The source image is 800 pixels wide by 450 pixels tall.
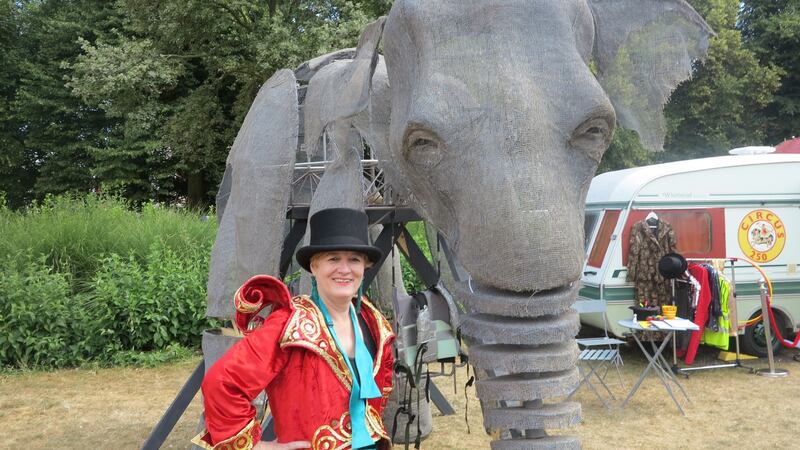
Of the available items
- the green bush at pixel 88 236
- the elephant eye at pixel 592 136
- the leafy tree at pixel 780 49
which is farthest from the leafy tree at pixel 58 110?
the leafy tree at pixel 780 49

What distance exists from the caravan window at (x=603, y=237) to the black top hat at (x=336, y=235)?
6.81 meters

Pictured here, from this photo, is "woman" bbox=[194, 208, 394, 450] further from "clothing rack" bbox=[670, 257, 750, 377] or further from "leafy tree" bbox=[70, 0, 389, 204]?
"leafy tree" bbox=[70, 0, 389, 204]

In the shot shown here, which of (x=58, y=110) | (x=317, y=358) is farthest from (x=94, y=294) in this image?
(x=58, y=110)

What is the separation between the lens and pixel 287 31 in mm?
15727

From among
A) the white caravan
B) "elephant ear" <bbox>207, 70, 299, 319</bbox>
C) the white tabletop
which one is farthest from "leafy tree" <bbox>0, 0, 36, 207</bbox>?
"elephant ear" <bbox>207, 70, 299, 319</bbox>

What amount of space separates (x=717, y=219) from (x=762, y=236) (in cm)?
68

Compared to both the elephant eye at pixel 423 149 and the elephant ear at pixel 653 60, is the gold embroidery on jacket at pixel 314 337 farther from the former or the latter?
the elephant ear at pixel 653 60

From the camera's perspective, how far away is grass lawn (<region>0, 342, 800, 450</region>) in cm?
583

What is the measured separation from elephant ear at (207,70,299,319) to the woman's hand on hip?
1.30m

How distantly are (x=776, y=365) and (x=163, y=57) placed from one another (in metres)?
16.2

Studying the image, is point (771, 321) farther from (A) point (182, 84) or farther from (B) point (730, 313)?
(A) point (182, 84)

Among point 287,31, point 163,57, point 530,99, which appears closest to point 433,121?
point 530,99

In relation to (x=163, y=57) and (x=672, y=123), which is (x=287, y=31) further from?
(x=672, y=123)

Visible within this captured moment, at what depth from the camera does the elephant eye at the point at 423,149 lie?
2020 millimetres
